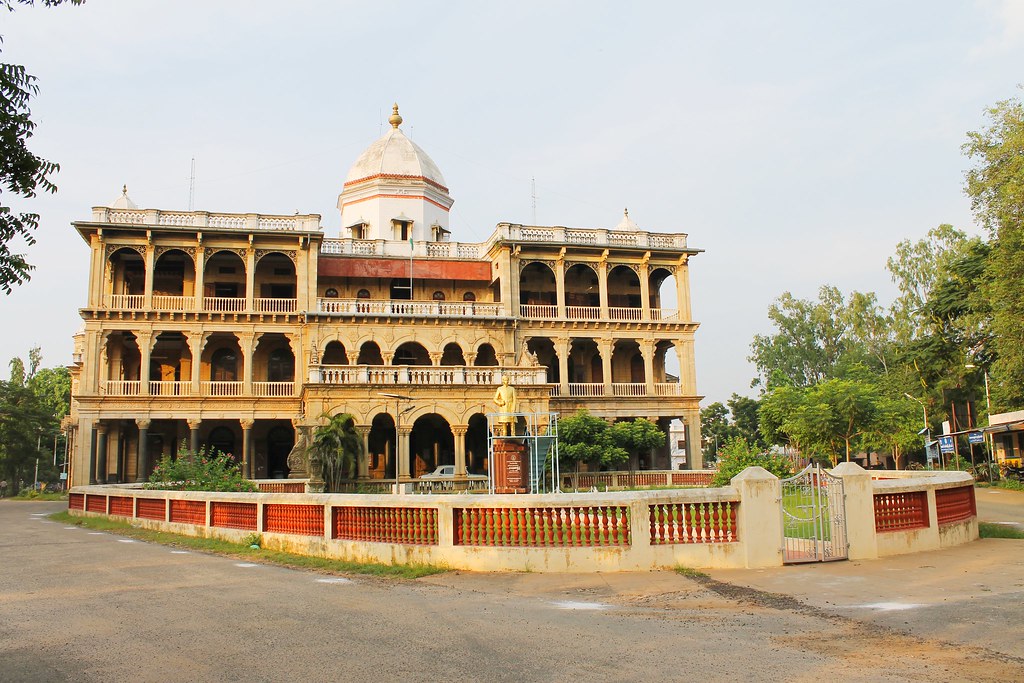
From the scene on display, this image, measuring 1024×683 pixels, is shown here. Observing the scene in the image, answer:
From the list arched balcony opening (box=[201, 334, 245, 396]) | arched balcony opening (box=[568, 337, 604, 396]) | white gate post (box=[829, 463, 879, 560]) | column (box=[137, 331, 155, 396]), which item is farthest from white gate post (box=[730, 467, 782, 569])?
arched balcony opening (box=[201, 334, 245, 396])

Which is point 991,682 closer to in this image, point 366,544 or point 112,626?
point 112,626

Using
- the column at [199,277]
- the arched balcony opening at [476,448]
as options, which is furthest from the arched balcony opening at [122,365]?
the arched balcony opening at [476,448]

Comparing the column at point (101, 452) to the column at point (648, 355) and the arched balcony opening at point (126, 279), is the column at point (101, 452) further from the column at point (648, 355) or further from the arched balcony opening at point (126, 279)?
the column at point (648, 355)

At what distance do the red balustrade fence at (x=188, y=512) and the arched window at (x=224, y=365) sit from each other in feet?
67.9

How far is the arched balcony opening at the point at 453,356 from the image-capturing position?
3888 centimetres

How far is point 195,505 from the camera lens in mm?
17625

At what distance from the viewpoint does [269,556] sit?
13555 mm

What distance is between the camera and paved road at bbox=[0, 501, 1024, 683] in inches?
247

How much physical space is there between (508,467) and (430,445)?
15959 mm

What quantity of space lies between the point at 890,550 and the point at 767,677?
22.6 feet

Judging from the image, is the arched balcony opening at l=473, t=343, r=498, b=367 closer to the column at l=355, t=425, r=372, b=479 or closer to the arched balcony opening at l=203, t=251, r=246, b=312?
the column at l=355, t=425, r=372, b=479

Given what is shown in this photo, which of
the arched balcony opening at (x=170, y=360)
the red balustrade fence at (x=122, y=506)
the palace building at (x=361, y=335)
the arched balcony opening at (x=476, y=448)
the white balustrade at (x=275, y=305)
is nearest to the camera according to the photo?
the red balustrade fence at (x=122, y=506)

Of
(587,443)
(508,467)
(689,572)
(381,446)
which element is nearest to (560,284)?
(587,443)

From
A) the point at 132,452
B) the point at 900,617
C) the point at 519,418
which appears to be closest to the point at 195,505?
the point at 900,617
